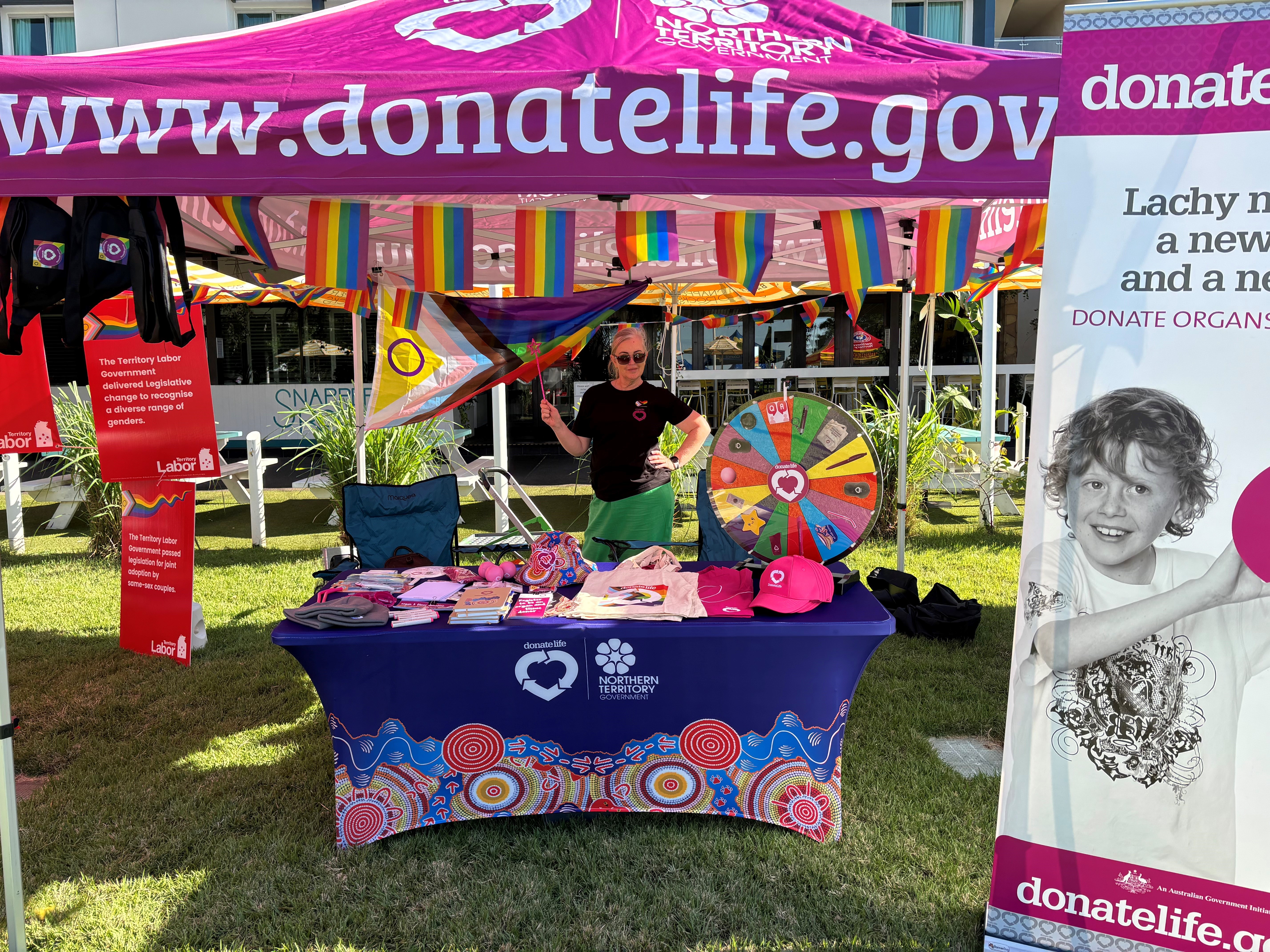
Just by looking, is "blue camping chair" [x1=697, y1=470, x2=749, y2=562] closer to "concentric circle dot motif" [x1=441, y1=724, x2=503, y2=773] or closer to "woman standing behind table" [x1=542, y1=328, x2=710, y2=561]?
"woman standing behind table" [x1=542, y1=328, x2=710, y2=561]

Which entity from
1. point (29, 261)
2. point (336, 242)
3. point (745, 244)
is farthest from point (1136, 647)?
point (29, 261)

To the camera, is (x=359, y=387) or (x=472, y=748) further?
(x=359, y=387)

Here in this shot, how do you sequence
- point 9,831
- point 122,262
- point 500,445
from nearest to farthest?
point 9,831 → point 122,262 → point 500,445

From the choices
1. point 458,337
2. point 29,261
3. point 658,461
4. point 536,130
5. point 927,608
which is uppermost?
point 536,130

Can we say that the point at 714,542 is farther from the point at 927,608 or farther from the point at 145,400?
the point at 145,400

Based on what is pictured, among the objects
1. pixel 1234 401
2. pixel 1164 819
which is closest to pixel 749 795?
pixel 1164 819

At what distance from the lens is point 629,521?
395 centimetres

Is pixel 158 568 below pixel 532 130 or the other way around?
below

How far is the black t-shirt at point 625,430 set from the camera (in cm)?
389

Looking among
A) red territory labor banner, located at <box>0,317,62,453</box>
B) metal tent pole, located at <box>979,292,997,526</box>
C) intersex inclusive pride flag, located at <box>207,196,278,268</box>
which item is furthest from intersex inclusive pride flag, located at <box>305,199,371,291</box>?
metal tent pole, located at <box>979,292,997,526</box>

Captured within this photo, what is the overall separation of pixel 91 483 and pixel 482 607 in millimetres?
4963

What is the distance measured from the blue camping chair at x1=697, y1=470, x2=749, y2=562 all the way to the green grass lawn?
2.62 feet

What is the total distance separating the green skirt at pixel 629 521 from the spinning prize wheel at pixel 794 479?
3.47 feet

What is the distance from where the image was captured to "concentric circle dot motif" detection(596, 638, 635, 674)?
252 cm
